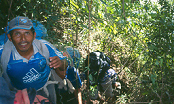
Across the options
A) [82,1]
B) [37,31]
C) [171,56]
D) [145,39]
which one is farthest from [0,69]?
[171,56]

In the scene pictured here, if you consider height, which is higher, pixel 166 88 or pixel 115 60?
pixel 115 60

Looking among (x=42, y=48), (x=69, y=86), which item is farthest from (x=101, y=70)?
(x=42, y=48)

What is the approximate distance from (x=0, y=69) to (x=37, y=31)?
601mm

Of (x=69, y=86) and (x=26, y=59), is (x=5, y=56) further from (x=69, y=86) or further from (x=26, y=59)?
(x=69, y=86)

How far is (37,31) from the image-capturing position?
2.12m

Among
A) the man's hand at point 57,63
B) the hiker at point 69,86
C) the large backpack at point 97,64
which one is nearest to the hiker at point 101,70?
the large backpack at point 97,64

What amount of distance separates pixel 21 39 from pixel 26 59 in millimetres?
228

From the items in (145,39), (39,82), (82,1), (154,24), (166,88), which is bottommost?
(166,88)

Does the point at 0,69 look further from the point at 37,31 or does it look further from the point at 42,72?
the point at 37,31

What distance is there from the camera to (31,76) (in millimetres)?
1933

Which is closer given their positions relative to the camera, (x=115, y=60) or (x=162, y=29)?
(x=162, y=29)

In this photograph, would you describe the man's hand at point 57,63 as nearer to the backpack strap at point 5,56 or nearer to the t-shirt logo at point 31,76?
the t-shirt logo at point 31,76

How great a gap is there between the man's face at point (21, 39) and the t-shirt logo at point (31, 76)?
0.25 metres

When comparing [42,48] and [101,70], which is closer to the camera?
[42,48]
